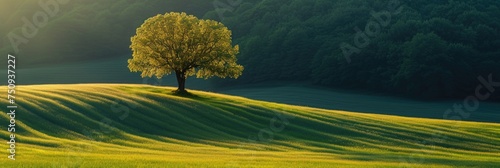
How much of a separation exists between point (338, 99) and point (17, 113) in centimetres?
7646

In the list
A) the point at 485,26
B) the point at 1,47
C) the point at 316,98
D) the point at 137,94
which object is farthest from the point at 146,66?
the point at 1,47

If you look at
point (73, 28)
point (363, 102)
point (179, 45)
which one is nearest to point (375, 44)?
point (363, 102)

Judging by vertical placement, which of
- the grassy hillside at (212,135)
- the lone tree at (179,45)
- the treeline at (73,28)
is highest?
the treeline at (73,28)

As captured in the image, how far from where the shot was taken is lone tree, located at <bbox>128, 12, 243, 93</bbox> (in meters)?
53.8

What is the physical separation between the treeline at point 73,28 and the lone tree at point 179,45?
288 ft

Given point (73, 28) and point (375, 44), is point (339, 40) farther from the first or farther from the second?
point (73, 28)

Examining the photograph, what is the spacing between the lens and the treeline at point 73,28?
148125 millimetres

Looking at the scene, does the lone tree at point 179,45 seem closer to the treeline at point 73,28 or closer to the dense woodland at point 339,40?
the dense woodland at point 339,40

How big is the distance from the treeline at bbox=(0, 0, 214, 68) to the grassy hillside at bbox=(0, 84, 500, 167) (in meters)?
97.4

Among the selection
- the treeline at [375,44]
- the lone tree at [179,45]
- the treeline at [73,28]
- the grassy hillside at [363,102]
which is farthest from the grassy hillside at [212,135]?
the treeline at [73,28]

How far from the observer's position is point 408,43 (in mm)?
116125

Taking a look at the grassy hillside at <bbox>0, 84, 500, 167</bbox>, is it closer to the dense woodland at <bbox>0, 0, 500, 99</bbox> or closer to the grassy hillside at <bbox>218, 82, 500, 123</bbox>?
the grassy hillside at <bbox>218, 82, 500, 123</bbox>

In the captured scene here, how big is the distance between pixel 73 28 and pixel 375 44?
79.2 meters

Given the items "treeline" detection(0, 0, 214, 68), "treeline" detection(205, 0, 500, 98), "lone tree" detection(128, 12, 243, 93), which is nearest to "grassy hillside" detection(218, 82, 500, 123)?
"treeline" detection(205, 0, 500, 98)
